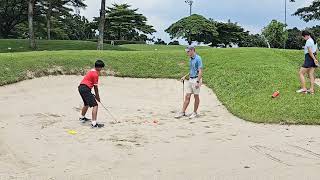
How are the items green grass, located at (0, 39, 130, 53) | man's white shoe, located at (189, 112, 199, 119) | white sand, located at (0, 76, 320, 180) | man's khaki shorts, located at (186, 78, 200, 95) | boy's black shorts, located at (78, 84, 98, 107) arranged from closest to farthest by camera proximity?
white sand, located at (0, 76, 320, 180) < boy's black shorts, located at (78, 84, 98, 107) < man's white shoe, located at (189, 112, 199, 119) < man's khaki shorts, located at (186, 78, 200, 95) < green grass, located at (0, 39, 130, 53)

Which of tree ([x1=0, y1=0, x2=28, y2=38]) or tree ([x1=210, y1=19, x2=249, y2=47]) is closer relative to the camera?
tree ([x1=0, y1=0, x2=28, y2=38])

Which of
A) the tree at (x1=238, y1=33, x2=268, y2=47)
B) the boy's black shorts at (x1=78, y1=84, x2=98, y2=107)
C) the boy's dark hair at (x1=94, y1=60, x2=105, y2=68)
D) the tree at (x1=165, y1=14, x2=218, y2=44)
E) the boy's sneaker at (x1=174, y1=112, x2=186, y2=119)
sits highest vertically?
the tree at (x1=165, y1=14, x2=218, y2=44)

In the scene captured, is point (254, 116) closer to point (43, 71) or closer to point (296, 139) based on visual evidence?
point (296, 139)

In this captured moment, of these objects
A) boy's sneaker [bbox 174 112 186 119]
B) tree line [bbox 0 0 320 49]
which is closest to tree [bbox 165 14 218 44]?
tree line [bbox 0 0 320 49]

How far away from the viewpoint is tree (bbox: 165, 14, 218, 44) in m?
57.3

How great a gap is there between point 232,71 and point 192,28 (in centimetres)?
3954

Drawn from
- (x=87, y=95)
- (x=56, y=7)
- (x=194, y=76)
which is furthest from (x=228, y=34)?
(x=87, y=95)

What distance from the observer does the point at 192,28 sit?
188 feet

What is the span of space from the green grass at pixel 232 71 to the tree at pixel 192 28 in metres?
34.8

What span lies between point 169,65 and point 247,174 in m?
13.4

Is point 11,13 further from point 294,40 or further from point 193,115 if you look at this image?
point 193,115

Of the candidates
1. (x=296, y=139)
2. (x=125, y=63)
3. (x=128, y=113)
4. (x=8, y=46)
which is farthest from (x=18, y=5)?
(x=296, y=139)

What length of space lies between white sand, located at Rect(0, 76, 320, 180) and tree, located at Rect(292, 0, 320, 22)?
43.8 meters

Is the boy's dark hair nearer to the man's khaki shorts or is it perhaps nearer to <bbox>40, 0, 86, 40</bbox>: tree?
the man's khaki shorts
